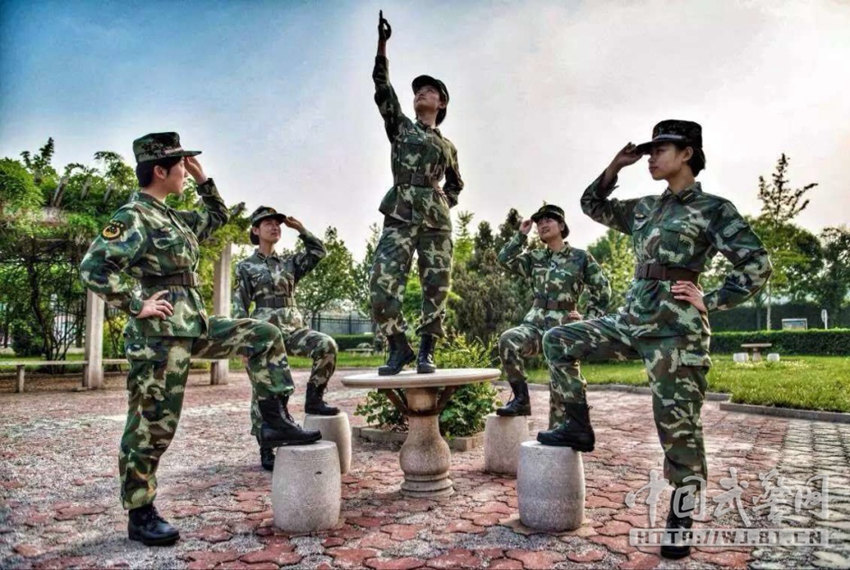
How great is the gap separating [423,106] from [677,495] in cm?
363

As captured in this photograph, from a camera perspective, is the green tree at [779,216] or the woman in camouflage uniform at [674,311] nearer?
the woman in camouflage uniform at [674,311]

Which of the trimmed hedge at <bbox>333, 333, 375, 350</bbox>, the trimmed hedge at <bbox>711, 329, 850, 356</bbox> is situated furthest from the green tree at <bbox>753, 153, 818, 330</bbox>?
the trimmed hedge at <bbox>333, 333, 375, 350</bbox>

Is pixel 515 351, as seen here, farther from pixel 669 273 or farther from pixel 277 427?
pixel 277 427

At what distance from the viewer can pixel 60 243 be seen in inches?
648

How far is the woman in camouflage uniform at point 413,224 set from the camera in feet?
17.9

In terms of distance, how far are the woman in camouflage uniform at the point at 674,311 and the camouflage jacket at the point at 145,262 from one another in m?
2.44

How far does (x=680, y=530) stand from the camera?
13.1ft

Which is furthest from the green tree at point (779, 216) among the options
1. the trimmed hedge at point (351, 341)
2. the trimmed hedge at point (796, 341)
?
the trimmed hedge at point (351, 341)

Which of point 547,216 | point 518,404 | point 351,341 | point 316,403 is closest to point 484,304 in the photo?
point 547,216

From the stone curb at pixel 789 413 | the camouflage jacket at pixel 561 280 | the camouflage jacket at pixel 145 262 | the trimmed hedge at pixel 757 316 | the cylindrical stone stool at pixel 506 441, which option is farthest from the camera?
the trimmed hedge at pixel 757 316

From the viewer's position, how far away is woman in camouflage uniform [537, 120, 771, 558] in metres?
3.96

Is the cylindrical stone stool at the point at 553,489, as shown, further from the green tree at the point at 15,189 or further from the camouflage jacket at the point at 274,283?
the green tree at the point at 15,189

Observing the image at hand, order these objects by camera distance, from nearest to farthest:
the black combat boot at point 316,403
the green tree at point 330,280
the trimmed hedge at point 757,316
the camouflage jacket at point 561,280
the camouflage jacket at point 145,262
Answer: the camouflage jacket at point 145,262
the black combat boot at point 316,403
the camouflage jacket at point 561,280
the trimmed hedge at point 757,316
the green tree at point 330,280

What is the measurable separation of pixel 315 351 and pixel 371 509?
177 cm
